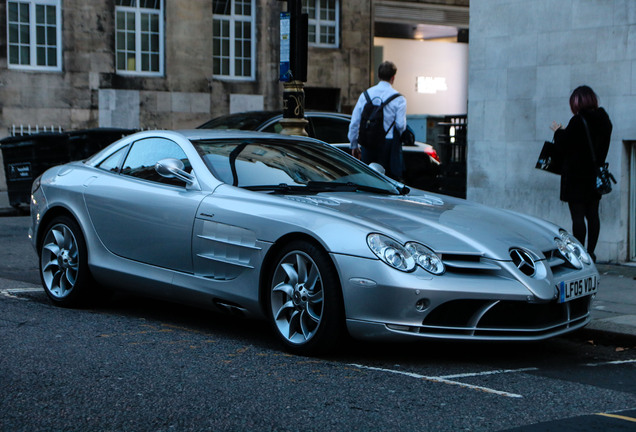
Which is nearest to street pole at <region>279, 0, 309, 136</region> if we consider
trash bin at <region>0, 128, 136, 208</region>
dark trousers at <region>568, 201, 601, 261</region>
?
dark trousers at <region>568, 201, 601, 261</region>

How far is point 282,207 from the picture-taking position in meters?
6.52

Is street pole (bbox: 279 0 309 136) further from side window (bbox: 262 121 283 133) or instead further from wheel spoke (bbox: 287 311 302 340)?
wheel spoke (bbox: 287 311 302 340)

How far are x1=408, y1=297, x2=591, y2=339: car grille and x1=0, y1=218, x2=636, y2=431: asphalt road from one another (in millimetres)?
206

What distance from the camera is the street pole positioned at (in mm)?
11086

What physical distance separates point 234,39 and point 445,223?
798 inches

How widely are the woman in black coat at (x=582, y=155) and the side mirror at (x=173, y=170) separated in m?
4.20

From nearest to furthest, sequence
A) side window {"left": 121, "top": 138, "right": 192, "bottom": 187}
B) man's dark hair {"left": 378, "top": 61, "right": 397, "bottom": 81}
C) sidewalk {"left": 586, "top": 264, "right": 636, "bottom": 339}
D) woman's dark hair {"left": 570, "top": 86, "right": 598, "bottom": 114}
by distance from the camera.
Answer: sidewalk {"left": 586, "top": 264, "right": 636, "bottom": 339}
side window {"left": 121, "top": 138, "right": 192, "bottom": 187}
woman's dark hair {"left": 570, "top": 86, "right": 598, "bottom": 114}
man's dark hair {"left": 378, "top": 61, "right": 397, "bottom": 81}

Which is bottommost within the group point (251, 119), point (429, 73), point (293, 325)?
point (293, 325)

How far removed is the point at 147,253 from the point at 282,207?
1.26 meters

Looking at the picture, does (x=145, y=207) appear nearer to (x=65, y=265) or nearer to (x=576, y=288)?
(x=65, y=265)

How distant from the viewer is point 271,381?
558cm

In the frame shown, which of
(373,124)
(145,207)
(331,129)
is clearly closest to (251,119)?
(331,129)

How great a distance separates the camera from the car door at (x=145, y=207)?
23.1 feet

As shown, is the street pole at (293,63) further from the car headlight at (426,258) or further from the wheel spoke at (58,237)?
the car headlight at (426,258)
